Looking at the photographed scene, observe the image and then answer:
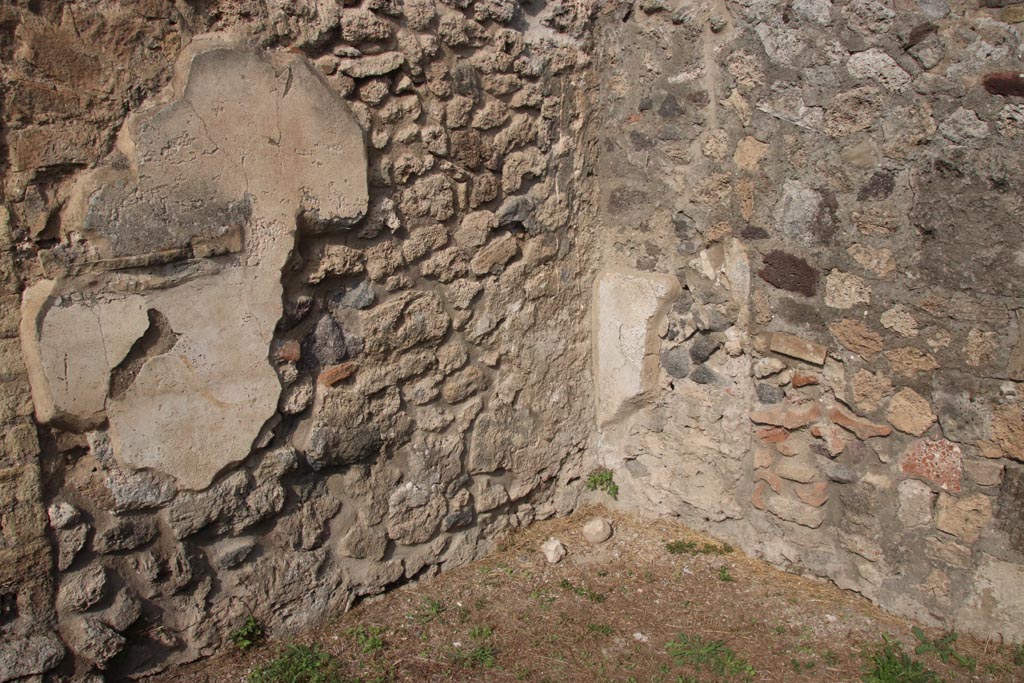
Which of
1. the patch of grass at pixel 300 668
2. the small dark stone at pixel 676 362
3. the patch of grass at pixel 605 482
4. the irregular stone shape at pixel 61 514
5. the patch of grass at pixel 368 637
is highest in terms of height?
the small dark stone at pixel 676 362

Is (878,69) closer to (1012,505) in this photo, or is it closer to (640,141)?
(640,141)

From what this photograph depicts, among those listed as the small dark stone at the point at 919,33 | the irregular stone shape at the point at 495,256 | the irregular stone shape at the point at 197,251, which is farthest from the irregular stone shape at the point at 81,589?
the small dark stone at the point at 919,33

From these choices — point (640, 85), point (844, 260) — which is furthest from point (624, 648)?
point (640, 85)

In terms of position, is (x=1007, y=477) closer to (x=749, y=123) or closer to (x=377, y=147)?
(x=749, y=123)

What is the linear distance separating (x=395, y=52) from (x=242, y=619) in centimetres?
188

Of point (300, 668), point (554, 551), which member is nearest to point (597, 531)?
point (554, 551)

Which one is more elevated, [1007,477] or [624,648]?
[1007,477]

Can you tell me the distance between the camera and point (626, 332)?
132 inches

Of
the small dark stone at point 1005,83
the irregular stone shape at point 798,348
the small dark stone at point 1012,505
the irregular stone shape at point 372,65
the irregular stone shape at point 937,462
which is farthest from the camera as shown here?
the irregular stone shape at point 798,348

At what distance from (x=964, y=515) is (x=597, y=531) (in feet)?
4.44

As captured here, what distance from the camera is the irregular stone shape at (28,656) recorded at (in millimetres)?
2191

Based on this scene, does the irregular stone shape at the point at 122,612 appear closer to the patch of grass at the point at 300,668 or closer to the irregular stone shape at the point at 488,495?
the patch of grass at the point at 300,668

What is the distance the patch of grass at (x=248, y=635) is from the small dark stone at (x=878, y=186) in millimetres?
2447

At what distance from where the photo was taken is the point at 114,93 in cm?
215
